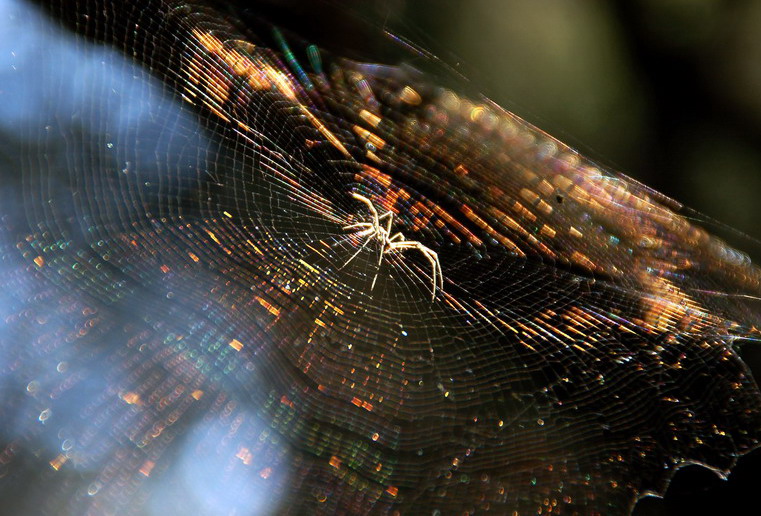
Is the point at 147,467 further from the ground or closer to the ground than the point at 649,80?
closer to the ground

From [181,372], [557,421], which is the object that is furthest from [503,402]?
[181,372]

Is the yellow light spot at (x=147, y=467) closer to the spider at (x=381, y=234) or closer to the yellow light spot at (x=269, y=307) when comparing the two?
the yellow light spot at (x=269, y=307)

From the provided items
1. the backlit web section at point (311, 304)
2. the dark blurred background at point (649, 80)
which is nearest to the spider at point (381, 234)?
the backlit web section at point (311, 304)

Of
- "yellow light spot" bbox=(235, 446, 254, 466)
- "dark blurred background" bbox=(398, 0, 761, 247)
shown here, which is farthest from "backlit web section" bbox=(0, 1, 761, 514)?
"dark blurred background" bbox=(398, 0, 761, 247)

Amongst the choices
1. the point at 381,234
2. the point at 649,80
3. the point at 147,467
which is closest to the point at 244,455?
the point at 147,467

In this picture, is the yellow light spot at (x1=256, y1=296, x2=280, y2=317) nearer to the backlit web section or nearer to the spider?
the backlit web section

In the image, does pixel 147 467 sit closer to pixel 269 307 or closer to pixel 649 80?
pixel 269 307

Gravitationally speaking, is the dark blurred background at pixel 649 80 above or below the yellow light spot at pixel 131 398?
above

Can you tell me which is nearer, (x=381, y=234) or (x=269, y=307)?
(x=269, y=307)
